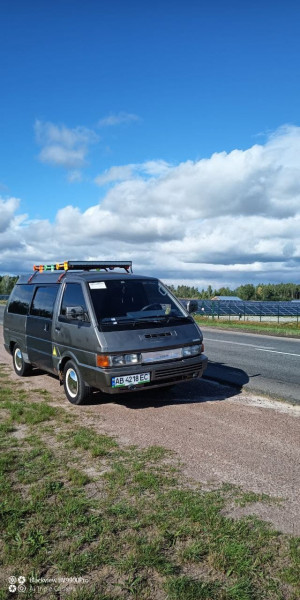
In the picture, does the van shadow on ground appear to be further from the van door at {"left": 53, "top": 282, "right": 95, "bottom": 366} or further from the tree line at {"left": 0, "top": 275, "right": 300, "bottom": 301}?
the tree line at {"left": 0, "top": 275, "right": 300, "bottom": 301}

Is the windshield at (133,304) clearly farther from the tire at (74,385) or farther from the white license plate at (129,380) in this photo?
the tire at (74,385)

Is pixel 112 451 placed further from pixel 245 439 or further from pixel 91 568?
pixel 91 568

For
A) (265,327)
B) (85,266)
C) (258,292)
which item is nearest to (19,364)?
(85,266)

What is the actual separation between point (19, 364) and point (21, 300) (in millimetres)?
1334

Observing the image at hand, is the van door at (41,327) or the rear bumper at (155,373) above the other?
the van door at (41,327)

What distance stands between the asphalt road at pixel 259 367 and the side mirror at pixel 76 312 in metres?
3.23

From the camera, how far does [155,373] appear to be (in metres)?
5.71

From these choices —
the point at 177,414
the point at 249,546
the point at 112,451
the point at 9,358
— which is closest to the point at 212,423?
the point at 177,414

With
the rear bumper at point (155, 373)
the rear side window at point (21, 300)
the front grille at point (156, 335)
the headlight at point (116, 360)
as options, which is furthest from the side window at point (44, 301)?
the front grille at point (156, 335)

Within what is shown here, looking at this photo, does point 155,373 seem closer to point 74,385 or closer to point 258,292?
point 74,385

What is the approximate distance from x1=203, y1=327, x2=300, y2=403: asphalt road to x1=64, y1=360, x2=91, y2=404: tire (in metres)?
2.95

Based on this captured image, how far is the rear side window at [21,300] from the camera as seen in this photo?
8.26 m

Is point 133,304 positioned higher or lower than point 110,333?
higher

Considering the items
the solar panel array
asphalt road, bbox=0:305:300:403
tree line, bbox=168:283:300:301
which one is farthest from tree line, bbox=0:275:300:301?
asphalt road, bbox=0:305:300:403
